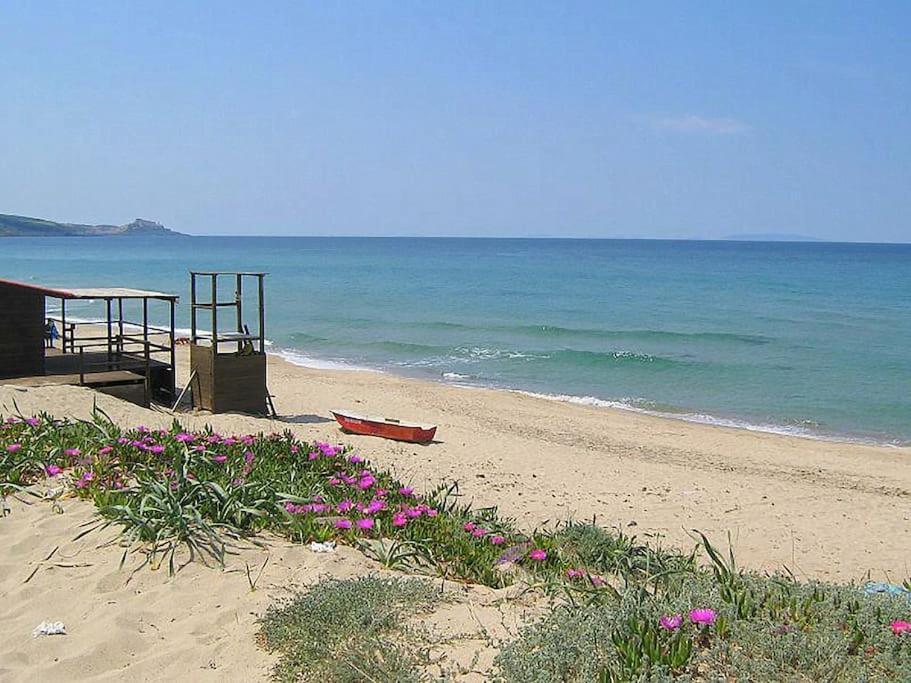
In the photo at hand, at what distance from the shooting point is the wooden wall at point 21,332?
14.7 m

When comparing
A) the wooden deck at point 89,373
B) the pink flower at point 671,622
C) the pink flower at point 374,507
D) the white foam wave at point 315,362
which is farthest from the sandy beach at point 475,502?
the white foam wave at point 315,362

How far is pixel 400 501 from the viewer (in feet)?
21.3

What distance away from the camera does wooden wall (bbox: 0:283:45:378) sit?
48.3 ft

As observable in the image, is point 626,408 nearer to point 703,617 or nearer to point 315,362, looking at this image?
point 315,362

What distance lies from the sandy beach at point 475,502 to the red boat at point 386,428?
0.80 ft

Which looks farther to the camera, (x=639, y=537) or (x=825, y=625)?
(x=639, y=537)

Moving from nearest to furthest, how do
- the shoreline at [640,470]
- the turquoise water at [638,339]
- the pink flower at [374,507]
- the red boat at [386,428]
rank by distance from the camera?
the pink flower at [374,507], the shoreline at [640,470], the red boat at [386,428], the turquoise water at [638,339]

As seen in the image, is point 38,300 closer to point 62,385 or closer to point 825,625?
point 62,385

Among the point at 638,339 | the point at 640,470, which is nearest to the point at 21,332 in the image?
the point at 640,470

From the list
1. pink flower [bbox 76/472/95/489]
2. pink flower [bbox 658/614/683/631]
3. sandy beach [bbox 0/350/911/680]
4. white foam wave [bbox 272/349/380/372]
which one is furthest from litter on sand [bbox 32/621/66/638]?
white foam wave [bbox 272/349/380/372]

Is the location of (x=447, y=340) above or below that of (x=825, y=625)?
below

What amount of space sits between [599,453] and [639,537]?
5.59 metres

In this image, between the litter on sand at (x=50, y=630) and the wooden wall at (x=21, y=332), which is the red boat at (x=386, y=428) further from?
the litter on sand at (x=50, y=630)

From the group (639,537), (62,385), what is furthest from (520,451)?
(62,385)
